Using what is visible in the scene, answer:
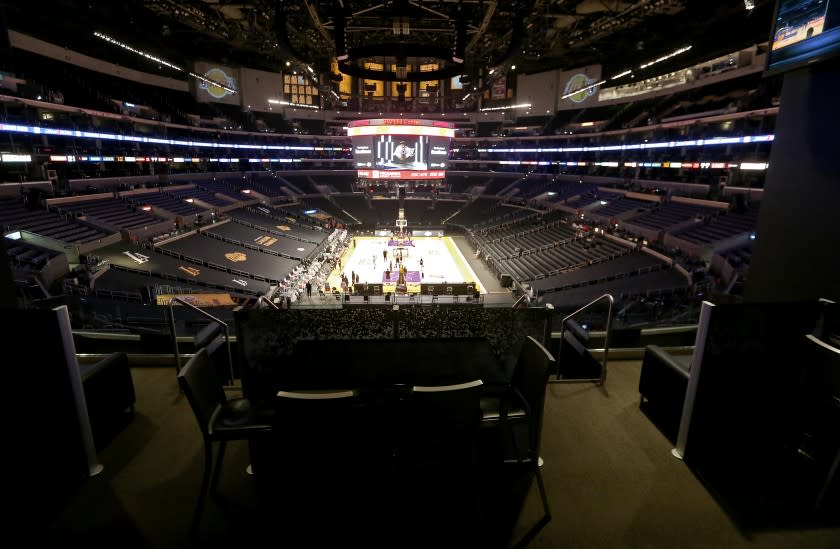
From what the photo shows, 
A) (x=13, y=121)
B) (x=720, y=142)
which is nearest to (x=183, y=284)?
(x=13, y=121)

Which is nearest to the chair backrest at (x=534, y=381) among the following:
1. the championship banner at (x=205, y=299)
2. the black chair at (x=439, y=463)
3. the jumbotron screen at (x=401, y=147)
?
the black chair at (x=439, y=463)

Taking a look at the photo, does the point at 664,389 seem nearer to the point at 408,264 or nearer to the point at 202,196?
the point at 408,264

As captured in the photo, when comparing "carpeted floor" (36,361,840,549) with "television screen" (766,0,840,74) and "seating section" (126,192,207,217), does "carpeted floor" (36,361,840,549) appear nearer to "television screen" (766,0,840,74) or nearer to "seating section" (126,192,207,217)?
"television screen" (766,0,840,74)

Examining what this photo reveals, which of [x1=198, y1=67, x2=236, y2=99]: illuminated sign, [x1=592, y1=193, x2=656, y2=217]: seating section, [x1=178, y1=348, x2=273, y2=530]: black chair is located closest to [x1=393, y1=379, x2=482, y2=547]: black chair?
[x1=178, y1=348, x2=273, y2=530]: black chair

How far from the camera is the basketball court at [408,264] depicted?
754 inches

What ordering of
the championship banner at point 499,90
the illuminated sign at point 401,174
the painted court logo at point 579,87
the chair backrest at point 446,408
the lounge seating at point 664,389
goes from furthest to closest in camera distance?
the championship banner at point 499,90
the painted court logo at point 579,87
the illuminated sign at point 401,174
the lounge seating at point 664,389
the chair backrest at point 446,408

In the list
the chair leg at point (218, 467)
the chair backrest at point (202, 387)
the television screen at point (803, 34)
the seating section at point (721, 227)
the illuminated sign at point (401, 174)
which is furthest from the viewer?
the illuminated sign at point (401, 174)

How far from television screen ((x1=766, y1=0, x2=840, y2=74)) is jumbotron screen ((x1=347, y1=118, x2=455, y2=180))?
15.8m

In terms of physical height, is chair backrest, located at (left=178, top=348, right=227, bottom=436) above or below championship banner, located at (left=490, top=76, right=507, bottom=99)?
below

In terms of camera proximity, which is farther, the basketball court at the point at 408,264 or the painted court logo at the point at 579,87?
the painted court logo at the point at 579,87

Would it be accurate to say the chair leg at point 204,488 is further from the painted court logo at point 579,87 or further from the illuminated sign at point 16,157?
the painted court logo at point 579,87

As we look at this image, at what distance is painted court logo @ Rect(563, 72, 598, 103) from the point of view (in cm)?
2996

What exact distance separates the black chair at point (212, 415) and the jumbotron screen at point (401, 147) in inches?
684

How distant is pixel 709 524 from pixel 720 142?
2311 cm
